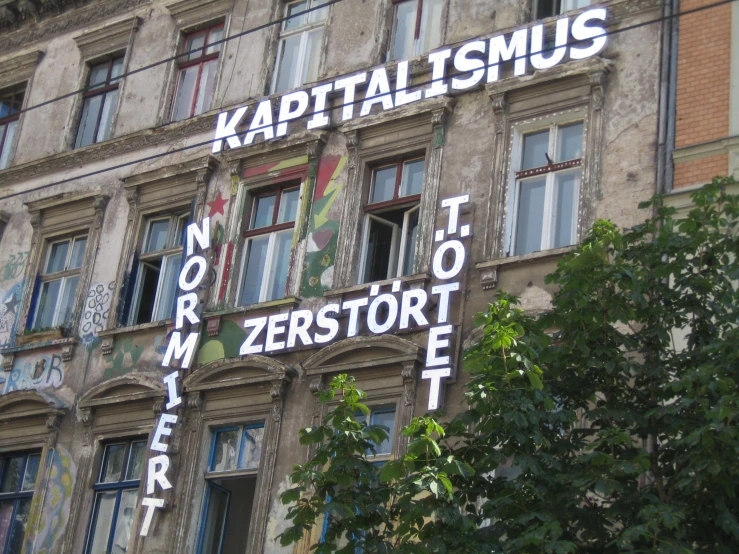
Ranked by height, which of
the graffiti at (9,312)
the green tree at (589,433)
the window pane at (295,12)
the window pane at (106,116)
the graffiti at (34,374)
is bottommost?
the green tree at (589,433)

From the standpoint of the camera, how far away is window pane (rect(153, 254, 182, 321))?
64.8 ft

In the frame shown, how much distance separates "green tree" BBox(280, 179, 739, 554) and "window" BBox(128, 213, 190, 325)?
7.94 m

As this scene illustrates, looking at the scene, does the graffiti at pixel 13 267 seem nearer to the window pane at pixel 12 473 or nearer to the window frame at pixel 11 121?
the window frame at pixel 11 121

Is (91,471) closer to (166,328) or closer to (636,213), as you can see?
(166,328)

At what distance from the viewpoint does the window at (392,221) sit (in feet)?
58.3

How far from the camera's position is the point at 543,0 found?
18406mm

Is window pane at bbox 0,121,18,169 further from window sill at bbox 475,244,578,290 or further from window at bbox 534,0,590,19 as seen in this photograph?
window sill at bbox 475,244,578,290

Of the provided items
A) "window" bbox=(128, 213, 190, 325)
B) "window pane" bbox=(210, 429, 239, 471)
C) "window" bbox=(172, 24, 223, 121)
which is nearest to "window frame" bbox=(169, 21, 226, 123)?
"window" bbox=(172, 24, 223, 121)

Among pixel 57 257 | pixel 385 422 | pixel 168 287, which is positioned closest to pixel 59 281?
pixel 57 257

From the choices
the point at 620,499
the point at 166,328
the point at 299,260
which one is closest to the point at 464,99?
the point at 299,260

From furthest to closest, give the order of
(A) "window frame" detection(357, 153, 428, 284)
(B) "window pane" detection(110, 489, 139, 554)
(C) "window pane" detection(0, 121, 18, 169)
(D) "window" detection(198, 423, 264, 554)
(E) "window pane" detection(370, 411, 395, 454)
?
(C) "window pane" detection(0, 121, 18, 169) < (B) "window pane" detection(110, 489, 139, 554) < (A) "window frame" detection(357, 153, 428, 284) < (D) "window" detection(198, 423, 264, 554) < (E) "window pane" detection(370, 411, 395, 454)

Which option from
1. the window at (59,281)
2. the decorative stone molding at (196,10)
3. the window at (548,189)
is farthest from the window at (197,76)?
the window at (548,189)

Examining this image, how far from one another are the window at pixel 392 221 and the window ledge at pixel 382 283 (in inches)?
14.3

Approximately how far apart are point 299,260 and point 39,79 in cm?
821
